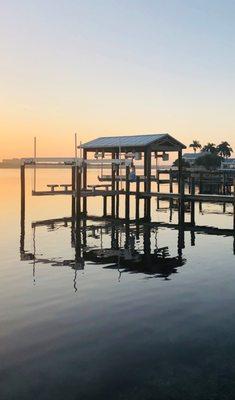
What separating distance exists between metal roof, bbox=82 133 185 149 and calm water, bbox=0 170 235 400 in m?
17.4

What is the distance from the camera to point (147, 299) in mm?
13383

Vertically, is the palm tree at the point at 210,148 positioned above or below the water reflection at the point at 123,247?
above

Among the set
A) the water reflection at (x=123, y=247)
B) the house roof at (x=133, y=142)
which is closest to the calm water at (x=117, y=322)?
the water reflection at (x=123, y=247)

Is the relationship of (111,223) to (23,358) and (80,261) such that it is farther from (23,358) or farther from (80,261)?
(23,358)

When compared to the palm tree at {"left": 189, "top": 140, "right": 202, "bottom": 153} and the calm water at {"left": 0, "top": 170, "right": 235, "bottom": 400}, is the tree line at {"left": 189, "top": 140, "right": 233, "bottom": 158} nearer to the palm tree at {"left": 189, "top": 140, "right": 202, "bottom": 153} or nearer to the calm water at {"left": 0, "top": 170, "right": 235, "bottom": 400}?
the palm tree at {"left": 189, "top": 140, "right": 202, "bottom": 153}

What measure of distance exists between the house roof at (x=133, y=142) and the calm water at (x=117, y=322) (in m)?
17.4

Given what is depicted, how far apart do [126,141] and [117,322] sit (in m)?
30.2

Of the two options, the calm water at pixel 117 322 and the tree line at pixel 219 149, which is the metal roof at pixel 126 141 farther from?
the tree line at pixel 219 149

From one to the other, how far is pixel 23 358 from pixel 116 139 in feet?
114

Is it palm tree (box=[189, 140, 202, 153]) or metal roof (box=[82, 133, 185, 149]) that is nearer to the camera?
metal roof (box=[82, 133, 185, 149])

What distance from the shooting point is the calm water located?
8.01 meters

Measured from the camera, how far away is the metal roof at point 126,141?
3881 centimetres

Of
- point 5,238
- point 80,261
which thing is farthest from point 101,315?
point 5,238

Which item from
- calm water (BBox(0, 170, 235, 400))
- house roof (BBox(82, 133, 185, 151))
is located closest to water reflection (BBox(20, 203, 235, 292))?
calm water (BBox(0, 170, 235, 400))
